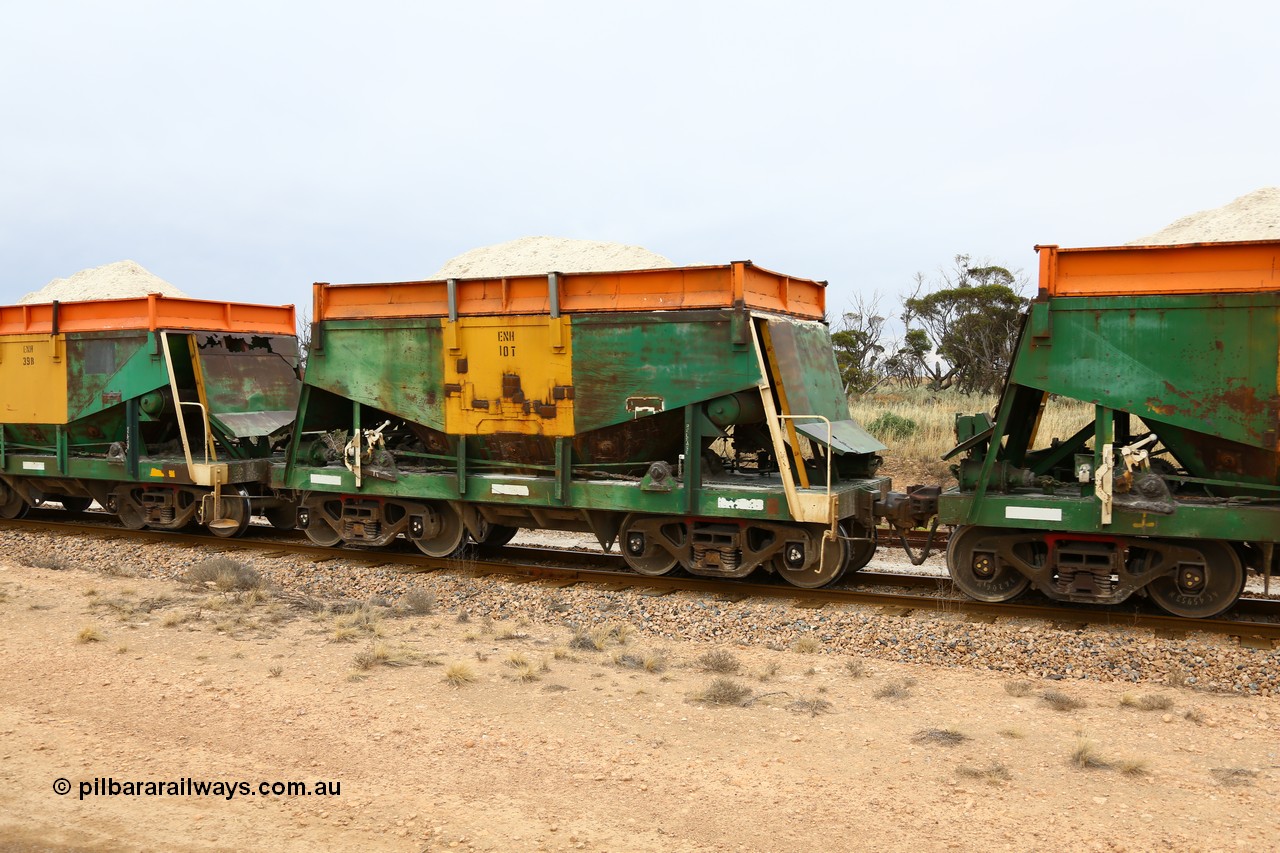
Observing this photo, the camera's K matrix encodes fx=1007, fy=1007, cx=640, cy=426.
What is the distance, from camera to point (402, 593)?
10203 millimetres

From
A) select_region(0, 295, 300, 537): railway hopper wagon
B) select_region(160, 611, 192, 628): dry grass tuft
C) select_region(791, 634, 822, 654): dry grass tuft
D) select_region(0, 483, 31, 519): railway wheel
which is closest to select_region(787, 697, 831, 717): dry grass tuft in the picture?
select_region(791, 634, 822, 654): dry grass tuft

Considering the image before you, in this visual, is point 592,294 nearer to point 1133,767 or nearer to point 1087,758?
point 1087,758

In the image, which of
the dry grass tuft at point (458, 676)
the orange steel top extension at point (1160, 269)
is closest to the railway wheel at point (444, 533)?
the dry grass tuft at point (458, 676)

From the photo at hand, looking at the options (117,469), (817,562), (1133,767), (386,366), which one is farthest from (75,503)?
(1133,767)

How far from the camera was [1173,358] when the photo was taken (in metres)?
8.38

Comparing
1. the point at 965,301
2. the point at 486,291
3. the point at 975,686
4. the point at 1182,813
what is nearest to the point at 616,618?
the point at 975,686

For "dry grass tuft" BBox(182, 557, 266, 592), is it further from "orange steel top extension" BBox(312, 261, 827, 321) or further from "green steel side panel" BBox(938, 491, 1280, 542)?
"green steel side panel" BBox(938, 491, 1280, 542)

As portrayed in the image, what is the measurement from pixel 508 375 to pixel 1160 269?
20.7 feet

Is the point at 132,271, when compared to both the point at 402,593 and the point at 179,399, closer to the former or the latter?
the point at 179,399

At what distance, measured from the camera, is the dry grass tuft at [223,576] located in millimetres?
9836

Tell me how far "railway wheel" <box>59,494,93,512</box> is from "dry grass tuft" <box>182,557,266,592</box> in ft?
23.1

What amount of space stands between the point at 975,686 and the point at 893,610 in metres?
2.23

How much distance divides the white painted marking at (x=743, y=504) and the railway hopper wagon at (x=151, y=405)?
267 inches

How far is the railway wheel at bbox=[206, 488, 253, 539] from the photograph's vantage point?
1330 centimetres
